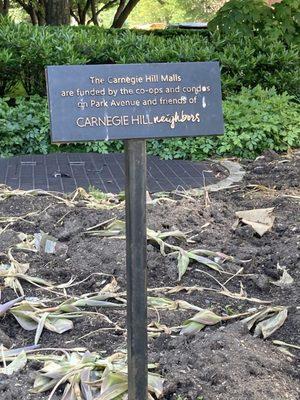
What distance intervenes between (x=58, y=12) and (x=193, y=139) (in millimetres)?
6554

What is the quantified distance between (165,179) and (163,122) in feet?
14.8

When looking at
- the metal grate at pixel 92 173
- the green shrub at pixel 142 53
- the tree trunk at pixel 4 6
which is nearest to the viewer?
the metal grate at pixel 92 173

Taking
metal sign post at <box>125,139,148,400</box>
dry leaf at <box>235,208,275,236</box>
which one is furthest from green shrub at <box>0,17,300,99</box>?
metal sign post at <box>125,139,148,400</box>

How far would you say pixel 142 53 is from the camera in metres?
9.89

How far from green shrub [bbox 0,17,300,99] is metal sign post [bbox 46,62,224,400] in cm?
643

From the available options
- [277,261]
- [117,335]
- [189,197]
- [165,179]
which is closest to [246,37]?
[165,179]

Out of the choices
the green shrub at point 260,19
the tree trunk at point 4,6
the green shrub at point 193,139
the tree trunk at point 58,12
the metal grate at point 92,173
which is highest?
the tree trunk at point 4,6

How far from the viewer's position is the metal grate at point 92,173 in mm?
7047

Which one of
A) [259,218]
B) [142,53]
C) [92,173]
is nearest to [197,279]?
[259,218]

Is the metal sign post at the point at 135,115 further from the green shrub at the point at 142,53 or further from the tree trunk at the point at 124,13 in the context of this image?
the tree trunk at the point at 124,13

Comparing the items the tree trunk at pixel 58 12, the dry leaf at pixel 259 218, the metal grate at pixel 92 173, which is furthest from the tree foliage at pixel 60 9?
the dry leaf at pixel 259 218

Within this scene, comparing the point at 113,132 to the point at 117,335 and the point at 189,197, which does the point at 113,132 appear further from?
the point at 189,197

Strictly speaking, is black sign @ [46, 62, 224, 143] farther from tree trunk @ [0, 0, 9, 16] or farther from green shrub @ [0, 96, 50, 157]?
tree trunk @ [0, 0, 9, 16]

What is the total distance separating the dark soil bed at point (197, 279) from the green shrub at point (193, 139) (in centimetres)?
133
